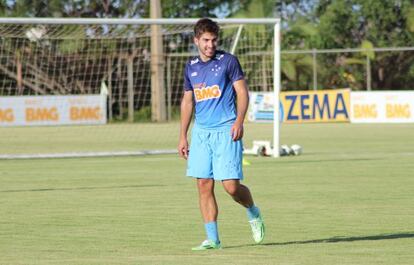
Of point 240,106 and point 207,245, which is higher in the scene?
point 240,106

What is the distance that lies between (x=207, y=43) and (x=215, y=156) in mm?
970

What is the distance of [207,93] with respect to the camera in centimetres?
1004

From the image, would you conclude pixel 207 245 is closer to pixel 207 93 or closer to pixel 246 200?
pixel 246 200

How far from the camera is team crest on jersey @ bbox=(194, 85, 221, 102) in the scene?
1000 cm

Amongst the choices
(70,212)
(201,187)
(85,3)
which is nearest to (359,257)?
(201,187)

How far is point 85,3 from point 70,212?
154 feet

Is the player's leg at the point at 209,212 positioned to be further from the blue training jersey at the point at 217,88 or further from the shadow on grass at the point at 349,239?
the blue training jersey at the point at 217,88

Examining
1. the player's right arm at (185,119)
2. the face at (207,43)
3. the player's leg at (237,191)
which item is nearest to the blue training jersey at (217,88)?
the face at (207,43)

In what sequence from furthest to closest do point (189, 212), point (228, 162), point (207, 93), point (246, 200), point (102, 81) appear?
point (102, 81), point (189, 212), point (246, 200), point (207, 93), point (228, 162)

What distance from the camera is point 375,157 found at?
78.6 feet

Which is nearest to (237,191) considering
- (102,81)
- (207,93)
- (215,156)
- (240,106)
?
(215,156)

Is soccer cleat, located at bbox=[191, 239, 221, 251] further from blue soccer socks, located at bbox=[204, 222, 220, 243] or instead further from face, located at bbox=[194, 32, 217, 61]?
face, located at bbox=[194, 32, 217, 61]

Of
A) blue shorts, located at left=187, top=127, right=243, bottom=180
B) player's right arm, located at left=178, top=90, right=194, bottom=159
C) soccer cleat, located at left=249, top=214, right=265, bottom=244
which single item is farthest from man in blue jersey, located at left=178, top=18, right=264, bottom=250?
soccer cleat, located at left=249, top=214, right=265, bottom=244

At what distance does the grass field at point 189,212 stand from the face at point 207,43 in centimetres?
168
